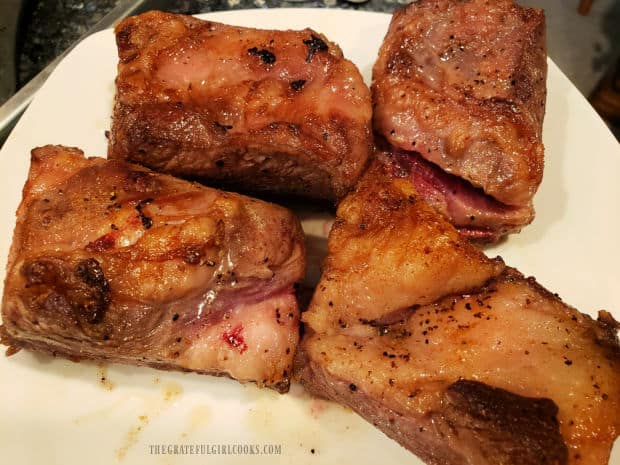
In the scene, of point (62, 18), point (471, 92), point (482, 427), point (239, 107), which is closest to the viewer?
point (482, 427)

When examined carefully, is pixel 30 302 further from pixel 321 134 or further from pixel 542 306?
pixel 542 306

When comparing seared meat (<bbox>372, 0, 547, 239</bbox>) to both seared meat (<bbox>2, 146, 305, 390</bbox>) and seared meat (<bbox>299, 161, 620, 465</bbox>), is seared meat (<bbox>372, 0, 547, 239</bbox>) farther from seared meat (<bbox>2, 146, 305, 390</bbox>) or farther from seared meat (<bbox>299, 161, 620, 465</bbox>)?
seared meat (<bbox>2, 146, 305, 390</bbox>)

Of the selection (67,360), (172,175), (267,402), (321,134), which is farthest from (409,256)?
(67,360)

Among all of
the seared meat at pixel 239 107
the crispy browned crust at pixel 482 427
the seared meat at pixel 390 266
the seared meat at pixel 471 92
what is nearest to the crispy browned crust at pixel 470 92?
the seared meat at pixel 471 92

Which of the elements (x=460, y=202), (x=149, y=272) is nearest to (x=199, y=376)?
(x=149, y=272)

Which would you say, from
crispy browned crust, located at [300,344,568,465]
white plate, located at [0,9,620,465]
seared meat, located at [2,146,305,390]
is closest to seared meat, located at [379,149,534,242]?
white plate, located at [0,9,620,465]

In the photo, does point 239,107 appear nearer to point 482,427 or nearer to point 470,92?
point 470,92

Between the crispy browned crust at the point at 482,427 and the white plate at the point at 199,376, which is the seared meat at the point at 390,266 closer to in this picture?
the crispy browned crust at the point at 482,427
